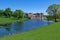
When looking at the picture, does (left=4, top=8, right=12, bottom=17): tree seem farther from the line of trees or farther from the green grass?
the green grass

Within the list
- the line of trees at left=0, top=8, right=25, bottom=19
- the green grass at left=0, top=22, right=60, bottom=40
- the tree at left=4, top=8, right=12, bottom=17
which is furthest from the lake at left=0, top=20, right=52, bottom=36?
the tree at left=4, top=8, right=12, bottom=17

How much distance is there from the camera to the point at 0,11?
14850cm

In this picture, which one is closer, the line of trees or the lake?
the lake

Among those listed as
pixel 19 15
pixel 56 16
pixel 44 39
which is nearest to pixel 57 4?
pixel 56 16

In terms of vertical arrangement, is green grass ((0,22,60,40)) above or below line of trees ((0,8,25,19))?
above

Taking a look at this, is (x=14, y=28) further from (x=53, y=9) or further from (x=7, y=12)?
(x=7, y=12)

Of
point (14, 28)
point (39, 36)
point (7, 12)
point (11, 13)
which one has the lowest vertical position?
point (14, 28)

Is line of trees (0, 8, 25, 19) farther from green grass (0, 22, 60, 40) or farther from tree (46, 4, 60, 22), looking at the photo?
green grass (0, 22, 60, 40)

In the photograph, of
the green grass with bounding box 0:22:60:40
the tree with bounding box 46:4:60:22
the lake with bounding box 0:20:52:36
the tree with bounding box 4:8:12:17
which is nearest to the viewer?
the green grass with bounding box 0:22:60:40

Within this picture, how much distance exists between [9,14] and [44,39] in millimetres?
131183

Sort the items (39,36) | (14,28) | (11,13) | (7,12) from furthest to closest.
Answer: (11,13), (7,12), (14,28), (39,36)

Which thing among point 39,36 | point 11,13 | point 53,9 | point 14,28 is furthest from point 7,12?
point 39,36

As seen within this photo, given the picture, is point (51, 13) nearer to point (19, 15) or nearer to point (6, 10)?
point (19, 15)

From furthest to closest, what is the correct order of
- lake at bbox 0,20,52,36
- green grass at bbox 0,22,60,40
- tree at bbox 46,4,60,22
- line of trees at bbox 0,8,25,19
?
line of trees at bbox 0,8,25,19 → tree at bbox 46,4,60,22 → lake at bbox 0,20,52,36 → green grass at bbox 0,22,60,40
